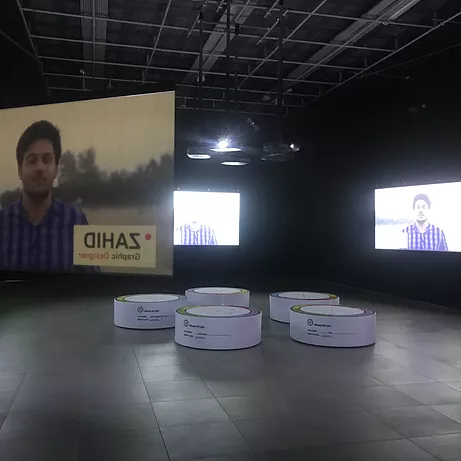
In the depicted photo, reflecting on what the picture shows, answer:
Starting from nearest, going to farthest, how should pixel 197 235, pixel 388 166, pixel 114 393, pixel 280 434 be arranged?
pixel 280 434
pixel 114 393
pixel 388 166
pixel 197 235

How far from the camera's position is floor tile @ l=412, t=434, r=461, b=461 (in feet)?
9.79

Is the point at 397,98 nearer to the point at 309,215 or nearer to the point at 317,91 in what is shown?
the point at 317,91

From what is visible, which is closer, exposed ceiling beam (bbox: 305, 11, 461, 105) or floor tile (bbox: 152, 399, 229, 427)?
floor tile (bbox: 152, 399, 229, 427)

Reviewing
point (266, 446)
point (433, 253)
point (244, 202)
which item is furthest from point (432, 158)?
point (266, 446)

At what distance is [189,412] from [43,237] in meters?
2.17

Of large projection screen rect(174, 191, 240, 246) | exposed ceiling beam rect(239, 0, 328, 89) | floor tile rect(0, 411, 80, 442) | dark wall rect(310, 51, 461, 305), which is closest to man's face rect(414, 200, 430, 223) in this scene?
dark wall rect(310, 51, 461, 305)

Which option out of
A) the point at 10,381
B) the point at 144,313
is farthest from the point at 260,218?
the point at 10,381

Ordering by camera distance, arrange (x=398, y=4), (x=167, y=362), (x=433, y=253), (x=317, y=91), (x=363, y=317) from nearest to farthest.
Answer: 1. (x=167, y=362)
2. (x=363, y=317)
3. (x=398, y=4)
4. (x=433, y=253)
5. (x=317, y=91)

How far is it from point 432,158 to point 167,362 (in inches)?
246

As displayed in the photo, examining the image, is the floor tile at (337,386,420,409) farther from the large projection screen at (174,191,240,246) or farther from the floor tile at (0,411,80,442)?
the large projection screen at (174,191,240,246)

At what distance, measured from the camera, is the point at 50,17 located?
762 cm

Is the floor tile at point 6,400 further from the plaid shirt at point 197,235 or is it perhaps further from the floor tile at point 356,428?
the plaid shirt at point 197,235

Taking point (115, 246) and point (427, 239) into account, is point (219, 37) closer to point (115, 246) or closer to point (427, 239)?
point (427, 239)

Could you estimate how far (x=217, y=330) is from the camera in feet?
18.6
